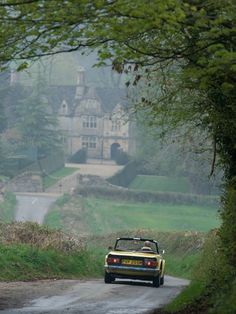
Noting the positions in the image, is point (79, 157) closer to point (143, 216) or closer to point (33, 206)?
point (33, 206)

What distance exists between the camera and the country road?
17234 millimetres

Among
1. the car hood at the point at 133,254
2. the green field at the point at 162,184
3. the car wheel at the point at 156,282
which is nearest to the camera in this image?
the car hood at the point at 133,254

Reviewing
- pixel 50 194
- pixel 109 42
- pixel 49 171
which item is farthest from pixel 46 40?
pixel 49 171

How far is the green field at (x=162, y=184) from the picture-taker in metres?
103

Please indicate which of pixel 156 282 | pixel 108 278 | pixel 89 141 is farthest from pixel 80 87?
pixel 156 282

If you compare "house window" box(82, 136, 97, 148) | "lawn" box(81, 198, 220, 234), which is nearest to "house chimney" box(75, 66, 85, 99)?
"house window" box(82, 136, 97, 148)

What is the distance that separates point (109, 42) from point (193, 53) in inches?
60.1

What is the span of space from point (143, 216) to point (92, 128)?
56.5 metres

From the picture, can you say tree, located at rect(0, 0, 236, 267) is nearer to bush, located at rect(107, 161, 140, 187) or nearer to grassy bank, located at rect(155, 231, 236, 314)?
grassy bank, located at rect(155, 231, 236, 314)

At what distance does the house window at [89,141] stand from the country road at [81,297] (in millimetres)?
113585

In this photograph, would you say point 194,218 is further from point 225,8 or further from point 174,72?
point 225,8

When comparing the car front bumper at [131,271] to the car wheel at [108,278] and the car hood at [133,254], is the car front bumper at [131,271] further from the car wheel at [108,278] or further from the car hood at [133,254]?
the car hood at [133,254]

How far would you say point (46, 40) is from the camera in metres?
14.9

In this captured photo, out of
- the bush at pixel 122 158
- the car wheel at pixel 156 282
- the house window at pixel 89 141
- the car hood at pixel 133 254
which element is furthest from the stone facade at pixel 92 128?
the car wheel at pixel 156 282
